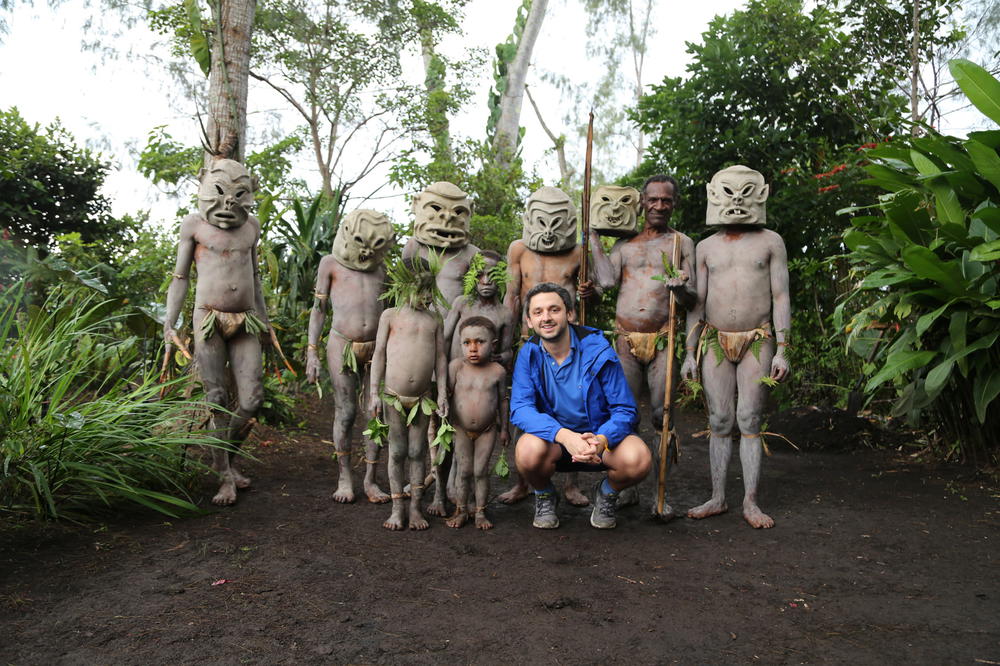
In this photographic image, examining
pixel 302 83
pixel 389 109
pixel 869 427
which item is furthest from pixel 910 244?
pixel 302 83

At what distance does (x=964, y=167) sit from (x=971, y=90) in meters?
0.41

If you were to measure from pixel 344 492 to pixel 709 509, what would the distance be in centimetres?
209

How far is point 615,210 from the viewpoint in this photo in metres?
4.63

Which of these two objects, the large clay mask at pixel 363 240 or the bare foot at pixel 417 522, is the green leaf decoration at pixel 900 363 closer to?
the bare foot at pixel 417 522

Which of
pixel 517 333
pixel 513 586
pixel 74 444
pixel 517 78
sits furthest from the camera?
pixel 517 78

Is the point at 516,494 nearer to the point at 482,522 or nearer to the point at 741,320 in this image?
the point at 482,522

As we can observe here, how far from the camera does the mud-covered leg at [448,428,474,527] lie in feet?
13.4

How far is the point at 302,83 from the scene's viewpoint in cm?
1422

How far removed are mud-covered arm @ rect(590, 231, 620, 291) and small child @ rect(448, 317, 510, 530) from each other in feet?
2.63

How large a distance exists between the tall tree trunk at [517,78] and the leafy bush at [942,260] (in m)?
10.8

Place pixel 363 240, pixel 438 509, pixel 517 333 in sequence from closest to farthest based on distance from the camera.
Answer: pixel 438 509 → pixel 363 240 → pixel 517 333

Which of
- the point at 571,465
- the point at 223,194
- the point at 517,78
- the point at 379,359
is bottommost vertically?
the point at 571,465

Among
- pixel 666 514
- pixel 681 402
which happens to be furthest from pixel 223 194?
pixel 681 402

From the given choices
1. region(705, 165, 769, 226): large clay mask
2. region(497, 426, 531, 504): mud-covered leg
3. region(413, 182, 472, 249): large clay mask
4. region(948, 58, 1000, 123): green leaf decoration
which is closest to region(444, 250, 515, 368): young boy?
region(413, 182, 472, 249): large clay mask
